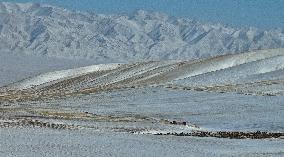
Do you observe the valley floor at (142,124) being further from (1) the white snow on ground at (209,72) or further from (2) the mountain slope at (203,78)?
(1) the white snow on ground at (209,72)

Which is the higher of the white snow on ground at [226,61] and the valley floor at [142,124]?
the white snow on ground at [226,61]

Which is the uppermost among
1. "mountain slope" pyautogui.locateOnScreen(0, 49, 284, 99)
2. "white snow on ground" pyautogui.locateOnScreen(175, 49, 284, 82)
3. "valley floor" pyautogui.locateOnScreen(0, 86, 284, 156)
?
"white snow on ground" pyautogui.locateOnScreen(175, 49, 284, 82)

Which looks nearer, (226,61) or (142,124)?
(142,124)

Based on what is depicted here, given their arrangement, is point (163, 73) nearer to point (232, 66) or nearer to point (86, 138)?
point (232, 66)

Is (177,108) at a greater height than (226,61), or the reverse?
(226,61)

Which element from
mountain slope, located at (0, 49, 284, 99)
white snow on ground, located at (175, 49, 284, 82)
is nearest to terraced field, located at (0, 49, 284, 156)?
white snow on ground, located at (175, 49, 284, 82)

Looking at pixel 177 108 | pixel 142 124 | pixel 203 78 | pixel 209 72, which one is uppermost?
pixel 209 72

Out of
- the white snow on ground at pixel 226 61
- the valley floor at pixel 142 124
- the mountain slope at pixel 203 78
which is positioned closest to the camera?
the valley floor at pixel 142 124

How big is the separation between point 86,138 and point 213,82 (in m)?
103

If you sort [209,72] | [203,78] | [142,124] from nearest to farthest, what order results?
[142,124], [203,78], [209,72]

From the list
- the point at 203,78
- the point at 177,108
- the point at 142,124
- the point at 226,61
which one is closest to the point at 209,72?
the point at 203,78

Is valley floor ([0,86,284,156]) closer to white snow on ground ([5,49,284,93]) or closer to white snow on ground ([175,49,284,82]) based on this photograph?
white snow on ground ([5,49,284,93])

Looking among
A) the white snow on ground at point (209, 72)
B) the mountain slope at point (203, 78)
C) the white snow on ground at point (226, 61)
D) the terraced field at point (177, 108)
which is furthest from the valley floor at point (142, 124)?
the white snow on ground at point (226, 61)

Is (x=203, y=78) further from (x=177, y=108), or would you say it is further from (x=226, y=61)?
(x=177, y=108)
